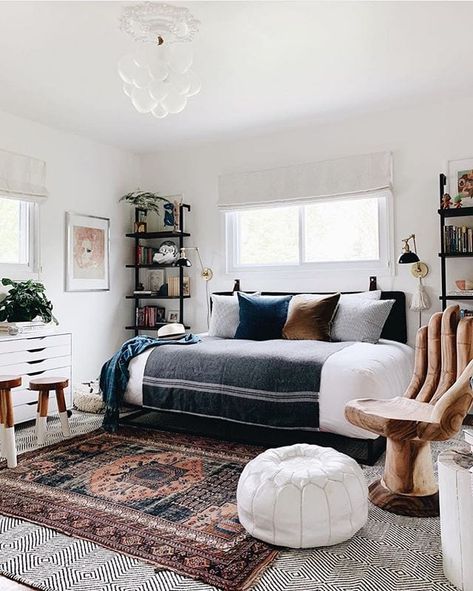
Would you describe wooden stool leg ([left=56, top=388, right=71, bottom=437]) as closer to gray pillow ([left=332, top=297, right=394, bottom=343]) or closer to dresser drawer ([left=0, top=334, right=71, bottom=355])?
dresser drawer ([left=0, top=334, right=71, bottom=355])

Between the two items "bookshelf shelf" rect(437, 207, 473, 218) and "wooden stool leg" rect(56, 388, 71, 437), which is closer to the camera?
"wooden stool leg" rect(56, 388, 71, 437)

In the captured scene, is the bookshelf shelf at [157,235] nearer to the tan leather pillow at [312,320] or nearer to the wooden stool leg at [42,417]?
the tan leather pillow at [312,320]

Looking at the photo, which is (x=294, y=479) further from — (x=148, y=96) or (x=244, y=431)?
(x=148, y=96)

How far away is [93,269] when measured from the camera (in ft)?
16.8

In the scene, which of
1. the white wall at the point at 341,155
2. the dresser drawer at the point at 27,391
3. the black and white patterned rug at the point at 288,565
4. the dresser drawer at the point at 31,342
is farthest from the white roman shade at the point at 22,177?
the black and white patterned rug at the point at 288,565

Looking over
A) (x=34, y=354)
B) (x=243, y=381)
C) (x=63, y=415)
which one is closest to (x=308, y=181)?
(x=243, y=381)

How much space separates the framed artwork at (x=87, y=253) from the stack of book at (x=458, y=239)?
3.27 metres

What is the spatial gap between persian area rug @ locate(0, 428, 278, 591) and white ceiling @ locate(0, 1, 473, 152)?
2499mm


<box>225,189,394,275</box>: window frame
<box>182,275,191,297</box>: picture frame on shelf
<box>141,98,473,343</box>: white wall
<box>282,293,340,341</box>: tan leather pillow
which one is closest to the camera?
<box>282,293,340,341</box>: tan leather pillow

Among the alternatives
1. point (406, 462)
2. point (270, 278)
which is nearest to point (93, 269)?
point (270, 278)

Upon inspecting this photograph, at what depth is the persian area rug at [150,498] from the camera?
1.95 m

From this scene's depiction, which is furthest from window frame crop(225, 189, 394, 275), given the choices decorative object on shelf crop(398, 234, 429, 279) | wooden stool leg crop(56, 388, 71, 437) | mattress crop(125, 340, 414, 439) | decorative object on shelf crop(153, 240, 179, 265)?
wooden stool leg crop(56, 388, 71, 437)

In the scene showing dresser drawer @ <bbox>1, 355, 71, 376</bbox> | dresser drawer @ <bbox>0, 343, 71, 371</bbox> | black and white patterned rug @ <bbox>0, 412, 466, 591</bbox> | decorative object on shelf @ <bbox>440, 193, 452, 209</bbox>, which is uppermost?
decorative object on shelf @ <bbox>440, 193, 452, 209</bbox>

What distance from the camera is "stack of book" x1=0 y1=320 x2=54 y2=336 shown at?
3.81 meters
